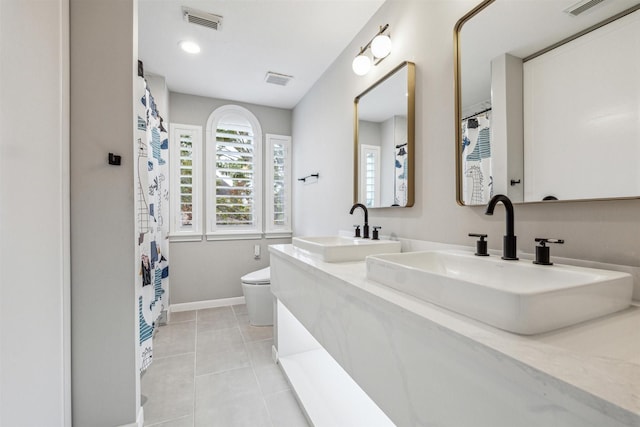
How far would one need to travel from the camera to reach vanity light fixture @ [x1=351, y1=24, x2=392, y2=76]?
1646 mm

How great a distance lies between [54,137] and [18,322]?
2.40ft

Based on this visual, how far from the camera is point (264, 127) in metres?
3.49

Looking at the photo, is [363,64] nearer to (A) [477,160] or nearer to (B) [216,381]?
(A) [477,160]

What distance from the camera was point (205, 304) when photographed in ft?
10.6

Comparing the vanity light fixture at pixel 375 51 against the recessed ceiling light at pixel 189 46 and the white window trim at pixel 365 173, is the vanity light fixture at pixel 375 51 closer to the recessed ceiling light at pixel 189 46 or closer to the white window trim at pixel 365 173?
the white window trim at pixel 365 173

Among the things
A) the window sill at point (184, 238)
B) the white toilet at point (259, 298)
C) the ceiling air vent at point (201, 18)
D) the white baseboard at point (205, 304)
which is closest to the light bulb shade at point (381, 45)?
the ceiling air vent at point (201, 18)

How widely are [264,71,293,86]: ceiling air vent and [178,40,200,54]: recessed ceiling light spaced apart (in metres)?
0.64

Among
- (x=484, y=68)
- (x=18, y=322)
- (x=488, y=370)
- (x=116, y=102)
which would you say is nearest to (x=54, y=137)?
(x=116, y=102)

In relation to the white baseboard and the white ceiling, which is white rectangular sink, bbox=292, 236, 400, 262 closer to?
the white ceiling

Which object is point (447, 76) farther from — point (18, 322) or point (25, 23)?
point (18, 322)

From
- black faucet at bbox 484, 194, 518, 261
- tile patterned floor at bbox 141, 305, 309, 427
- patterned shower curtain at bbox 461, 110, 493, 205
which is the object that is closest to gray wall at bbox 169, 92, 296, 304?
tile patterned floor at bbox 141, 305, 309, 427

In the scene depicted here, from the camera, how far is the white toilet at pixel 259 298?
266 centimetres

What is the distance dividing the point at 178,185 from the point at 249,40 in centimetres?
174

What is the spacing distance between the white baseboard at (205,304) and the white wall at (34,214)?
1.90 metres
